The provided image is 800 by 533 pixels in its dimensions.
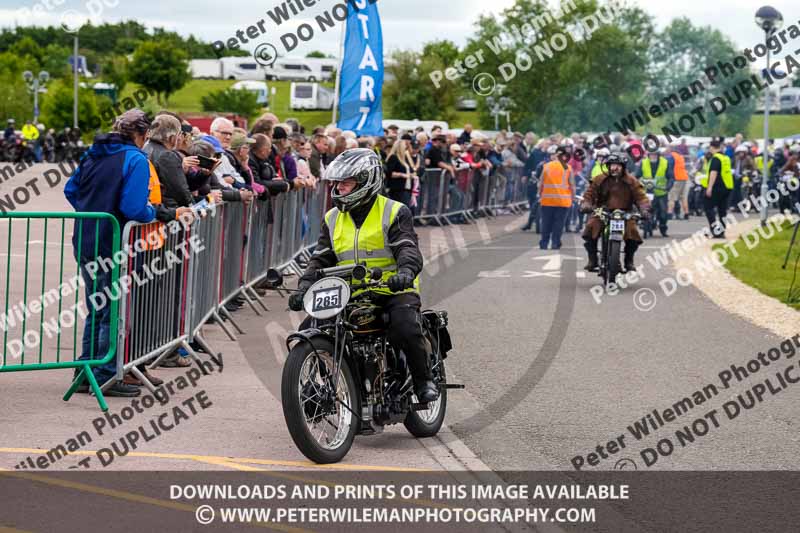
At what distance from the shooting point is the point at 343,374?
24.2 feet

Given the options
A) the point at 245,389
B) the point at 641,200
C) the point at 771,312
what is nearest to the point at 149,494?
the point at 245,389

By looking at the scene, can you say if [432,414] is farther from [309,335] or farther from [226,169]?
[226,169]

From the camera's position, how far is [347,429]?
289 inches

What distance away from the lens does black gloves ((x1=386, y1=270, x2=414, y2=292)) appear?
288 inches

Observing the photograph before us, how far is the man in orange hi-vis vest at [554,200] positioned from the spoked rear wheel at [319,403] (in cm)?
1763

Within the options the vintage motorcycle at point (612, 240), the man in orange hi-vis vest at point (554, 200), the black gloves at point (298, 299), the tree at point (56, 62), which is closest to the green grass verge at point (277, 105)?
the tree at point (56, 62)

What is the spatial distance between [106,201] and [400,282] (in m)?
2.64

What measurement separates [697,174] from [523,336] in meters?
27.5

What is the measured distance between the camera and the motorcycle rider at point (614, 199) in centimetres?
1825

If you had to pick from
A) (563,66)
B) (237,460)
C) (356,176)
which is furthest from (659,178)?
Result: (563,66)

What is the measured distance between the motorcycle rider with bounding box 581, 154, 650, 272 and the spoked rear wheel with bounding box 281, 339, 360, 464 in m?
11.2

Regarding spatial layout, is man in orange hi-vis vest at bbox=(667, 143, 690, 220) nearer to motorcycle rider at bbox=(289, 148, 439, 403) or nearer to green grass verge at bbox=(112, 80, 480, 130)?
motorcycle rider at bbox=(289, 148, 439, 403)

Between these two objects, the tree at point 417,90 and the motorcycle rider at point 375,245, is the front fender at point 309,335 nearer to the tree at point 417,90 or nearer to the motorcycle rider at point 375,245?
the motorcycle rider at point 375,245

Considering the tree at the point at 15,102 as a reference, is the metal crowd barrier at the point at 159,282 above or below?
below
